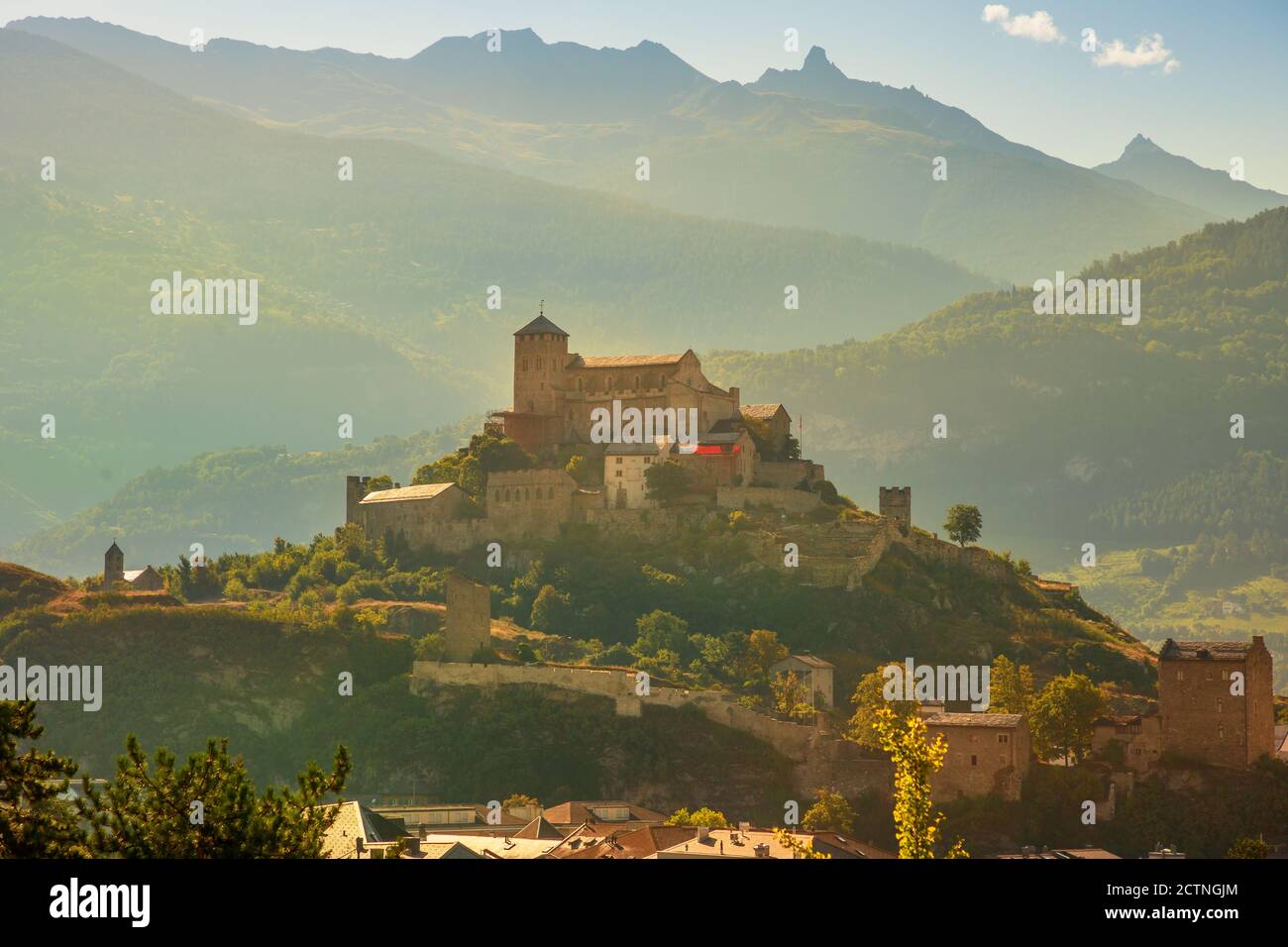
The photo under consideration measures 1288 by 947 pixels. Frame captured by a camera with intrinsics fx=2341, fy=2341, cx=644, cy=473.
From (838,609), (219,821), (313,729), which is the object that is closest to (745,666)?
(838,609)

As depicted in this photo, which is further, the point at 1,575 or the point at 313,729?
the point at 1,575

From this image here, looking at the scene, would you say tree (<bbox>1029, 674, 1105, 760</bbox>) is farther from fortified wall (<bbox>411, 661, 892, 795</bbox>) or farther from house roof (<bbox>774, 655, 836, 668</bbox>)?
house roof (<bbox>774, 655, 836, 668</bbox>)

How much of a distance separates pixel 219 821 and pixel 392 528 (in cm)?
8274

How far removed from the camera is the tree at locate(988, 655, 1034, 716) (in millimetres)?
93062

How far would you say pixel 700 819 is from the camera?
85375 mm

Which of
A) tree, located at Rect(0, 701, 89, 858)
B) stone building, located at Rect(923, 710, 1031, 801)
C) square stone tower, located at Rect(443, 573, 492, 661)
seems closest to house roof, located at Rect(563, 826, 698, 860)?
stone building, located at Rect(923, 710, 1031, 801)

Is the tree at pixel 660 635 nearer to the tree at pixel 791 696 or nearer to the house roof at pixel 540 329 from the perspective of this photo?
the tree at pixel 791 696

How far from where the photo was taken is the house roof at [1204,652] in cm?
8688

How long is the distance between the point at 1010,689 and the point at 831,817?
12.0 meters

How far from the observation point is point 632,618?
360ft
